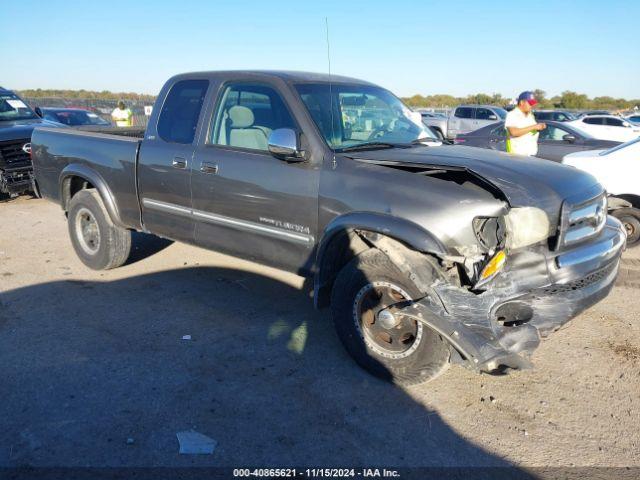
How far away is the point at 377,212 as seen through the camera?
11.0 ft

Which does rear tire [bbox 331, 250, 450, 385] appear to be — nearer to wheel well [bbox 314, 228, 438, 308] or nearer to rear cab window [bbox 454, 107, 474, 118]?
wheel well [bbox 314, 228, 438, 308]

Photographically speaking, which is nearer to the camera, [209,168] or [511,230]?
[511,230]

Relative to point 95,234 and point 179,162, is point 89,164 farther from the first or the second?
point 179,162

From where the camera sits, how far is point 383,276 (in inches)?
133

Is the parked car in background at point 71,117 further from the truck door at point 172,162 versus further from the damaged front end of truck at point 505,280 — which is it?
the damaged front end of truck at point 505,280

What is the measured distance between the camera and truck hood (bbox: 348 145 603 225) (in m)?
3.19

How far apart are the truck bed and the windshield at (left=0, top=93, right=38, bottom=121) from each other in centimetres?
475

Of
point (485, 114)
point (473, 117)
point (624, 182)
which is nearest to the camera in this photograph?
point (624, 182)

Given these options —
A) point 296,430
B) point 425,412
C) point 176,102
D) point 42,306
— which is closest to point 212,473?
point 296,430

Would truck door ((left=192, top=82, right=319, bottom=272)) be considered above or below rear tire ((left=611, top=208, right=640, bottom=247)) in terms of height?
above

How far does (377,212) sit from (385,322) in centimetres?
72

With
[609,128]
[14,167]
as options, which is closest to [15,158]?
[14,167]

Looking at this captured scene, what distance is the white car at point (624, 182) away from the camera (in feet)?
20.9

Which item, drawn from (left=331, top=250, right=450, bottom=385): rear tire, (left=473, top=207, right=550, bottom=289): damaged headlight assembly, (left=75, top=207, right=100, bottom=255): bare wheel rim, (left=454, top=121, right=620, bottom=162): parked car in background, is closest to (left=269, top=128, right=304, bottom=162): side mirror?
(left=331, top=250, right=450, bottom=385): rear tire
